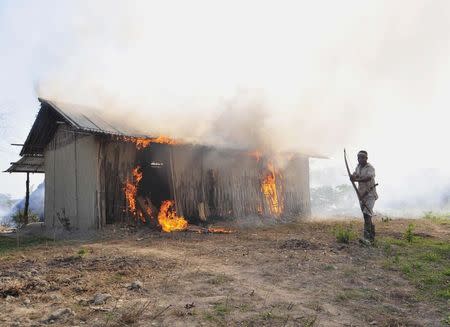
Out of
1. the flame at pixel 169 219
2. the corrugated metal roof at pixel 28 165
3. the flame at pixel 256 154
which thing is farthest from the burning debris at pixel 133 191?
the corrugated metal roof at pixel 28 165

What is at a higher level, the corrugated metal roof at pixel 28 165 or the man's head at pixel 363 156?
the corrugated metal roof at pixel 28 165

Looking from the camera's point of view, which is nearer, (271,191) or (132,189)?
(132,189)

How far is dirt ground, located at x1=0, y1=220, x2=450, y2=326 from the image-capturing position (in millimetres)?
4191

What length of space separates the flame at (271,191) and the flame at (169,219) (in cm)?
492

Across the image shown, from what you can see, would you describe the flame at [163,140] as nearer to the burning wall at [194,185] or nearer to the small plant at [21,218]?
the burning wall at [194,185]

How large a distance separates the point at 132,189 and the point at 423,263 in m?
9.26

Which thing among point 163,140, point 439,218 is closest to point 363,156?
point 163,140

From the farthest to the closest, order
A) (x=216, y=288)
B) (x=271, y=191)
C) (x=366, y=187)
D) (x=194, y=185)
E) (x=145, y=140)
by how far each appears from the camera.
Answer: (x=271, y=191)
(x=194, y=185)
(x=145, y=140)
(x=366, y=187)
(x=216, y=288)

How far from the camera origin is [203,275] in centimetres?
603

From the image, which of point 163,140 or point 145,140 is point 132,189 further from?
point 163,140

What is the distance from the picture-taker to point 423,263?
21.7 ft

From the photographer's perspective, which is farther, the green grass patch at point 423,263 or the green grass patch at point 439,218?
the green grass patch at point 439,218

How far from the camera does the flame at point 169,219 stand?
12.3 metres

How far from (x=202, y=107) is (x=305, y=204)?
783cm
